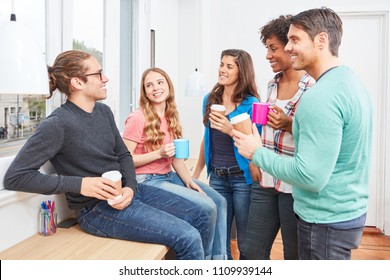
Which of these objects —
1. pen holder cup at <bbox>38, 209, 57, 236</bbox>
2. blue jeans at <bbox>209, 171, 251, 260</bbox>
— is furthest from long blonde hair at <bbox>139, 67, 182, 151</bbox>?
pen holder cup at <bbox>38, 209, 57, 236</bbox>

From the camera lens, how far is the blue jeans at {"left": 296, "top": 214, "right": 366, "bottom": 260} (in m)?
1.28

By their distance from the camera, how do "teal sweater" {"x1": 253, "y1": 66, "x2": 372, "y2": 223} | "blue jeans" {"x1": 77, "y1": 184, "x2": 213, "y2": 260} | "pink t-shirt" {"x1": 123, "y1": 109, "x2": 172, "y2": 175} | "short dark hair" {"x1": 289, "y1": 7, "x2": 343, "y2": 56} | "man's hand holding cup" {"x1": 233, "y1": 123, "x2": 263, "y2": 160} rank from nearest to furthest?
"teal sweater" {"x1": 253, "y1": 66, "x2": 372, "y2": 223}, "short dark hair" {"x1": 289, "y1": 7, "x2": 343, "y2": 56}, "man's hand holding cup" {"x1": 233, "y1": 123, "x2": 263, "y2": 160}, "blue jeans" {"x1": 77, "y1": 184, "x2": 213, "y2": 260}, "pink t-shirt" {"x1": 123, "y1": 109, "x2": 172, "y2": 175}

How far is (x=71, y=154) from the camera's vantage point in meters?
1.63

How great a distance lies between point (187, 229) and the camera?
64.4 inches

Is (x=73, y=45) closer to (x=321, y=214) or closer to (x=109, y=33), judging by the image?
(x=109, y=33)

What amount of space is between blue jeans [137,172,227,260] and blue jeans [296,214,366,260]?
A: 647 mm

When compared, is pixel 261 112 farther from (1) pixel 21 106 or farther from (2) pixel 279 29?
(1) pixel 21 106

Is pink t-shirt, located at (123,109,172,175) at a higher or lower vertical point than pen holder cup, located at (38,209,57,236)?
higher

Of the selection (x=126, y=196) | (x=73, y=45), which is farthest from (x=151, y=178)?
(x=73, y=45)

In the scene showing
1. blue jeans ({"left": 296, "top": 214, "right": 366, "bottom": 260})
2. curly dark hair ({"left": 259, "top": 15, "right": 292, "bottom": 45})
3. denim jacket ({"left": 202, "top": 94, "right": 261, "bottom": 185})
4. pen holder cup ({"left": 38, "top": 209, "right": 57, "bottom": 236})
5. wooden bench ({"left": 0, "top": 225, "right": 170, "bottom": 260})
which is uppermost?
curly dark hair ({"left": 259, "top": 15, "right": 292, "bottom": 45})

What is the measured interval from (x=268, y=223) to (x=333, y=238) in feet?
1.96

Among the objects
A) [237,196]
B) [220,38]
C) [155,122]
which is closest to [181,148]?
[155,122]

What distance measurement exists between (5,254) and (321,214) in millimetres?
1185

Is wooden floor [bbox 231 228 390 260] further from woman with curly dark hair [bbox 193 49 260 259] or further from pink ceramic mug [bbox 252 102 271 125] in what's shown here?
pink ceramic mug [bbox 252 102 271 125]
